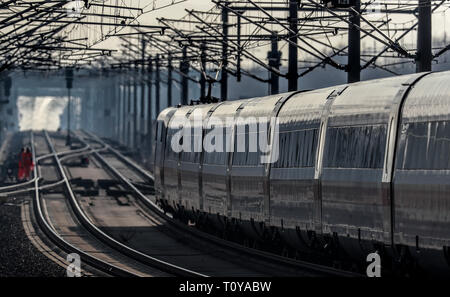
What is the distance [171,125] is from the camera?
41.3 metres

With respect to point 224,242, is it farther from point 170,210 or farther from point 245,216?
point 170,210

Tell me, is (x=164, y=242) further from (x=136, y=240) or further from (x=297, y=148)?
(x=297, y=148)

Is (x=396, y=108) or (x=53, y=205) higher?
(x=396, y=108)

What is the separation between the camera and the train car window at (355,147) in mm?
20375

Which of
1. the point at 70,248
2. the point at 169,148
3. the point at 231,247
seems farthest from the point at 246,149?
the point at 169,148

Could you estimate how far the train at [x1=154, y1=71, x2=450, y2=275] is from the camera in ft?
60.3

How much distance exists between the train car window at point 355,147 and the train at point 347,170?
0.02 meters

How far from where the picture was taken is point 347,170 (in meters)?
21.7

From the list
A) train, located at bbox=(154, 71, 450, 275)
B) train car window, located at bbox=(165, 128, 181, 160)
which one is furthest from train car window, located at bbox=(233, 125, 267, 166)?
train car window, located at bbox=(165, 128, 181, 160)

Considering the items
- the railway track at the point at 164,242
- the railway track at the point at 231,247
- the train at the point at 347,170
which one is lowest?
the railway track at the point at 164,242

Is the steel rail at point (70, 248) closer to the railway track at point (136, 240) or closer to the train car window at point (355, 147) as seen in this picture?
the railway track at point (136, 240)

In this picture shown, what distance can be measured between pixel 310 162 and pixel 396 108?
424cm

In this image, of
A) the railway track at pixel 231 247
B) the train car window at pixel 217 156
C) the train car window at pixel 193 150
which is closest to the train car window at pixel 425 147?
the railway track at pixel 231 247

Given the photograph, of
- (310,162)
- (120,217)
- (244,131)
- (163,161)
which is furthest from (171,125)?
(310,162)
